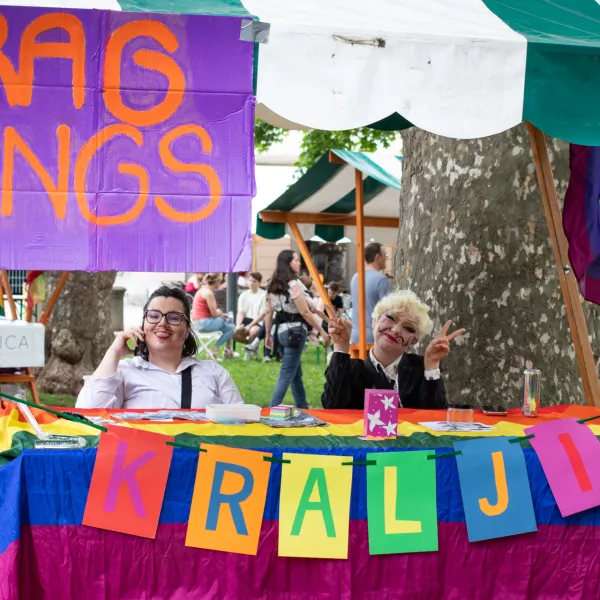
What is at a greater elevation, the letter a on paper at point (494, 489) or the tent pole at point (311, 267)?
the tent pole at point (311, 267)

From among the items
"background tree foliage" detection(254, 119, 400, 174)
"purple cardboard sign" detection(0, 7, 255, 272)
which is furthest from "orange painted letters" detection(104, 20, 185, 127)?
"background tree foliage" detection(254, 119, 400, 174)

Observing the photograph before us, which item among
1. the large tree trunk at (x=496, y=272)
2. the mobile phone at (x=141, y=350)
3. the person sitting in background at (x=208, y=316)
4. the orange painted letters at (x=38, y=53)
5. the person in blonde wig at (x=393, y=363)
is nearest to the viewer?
the orange painted letters at (x=38, y=53)

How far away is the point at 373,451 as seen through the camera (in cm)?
264

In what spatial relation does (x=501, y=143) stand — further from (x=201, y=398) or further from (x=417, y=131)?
(x=201, y=398)

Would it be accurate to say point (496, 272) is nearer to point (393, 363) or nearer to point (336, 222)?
point (393, 363)

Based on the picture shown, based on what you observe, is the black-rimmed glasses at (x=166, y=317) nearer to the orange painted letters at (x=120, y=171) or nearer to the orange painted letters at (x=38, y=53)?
the orange painted letters at (x=120, y=171)

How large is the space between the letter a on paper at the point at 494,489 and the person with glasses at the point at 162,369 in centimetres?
124

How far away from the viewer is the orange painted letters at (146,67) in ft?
8.86

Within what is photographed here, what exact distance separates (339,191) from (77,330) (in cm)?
345

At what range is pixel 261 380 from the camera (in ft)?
35.1

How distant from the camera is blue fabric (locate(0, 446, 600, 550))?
8.00ft

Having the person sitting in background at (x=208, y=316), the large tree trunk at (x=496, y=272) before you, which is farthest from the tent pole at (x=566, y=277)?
the person sitting in background at (x=208, y=316)

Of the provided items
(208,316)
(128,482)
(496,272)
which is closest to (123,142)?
(128,482)

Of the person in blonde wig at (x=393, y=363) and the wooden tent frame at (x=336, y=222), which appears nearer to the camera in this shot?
the person in blonde wig at (x=393, y=363)
